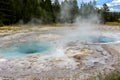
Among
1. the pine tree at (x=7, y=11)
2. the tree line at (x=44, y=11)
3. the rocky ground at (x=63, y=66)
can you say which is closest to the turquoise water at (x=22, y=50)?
the rocky ground at (x=63, y=66)

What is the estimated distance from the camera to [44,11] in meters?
51.1

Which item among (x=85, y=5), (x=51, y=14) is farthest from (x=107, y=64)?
(x=85, y=5)

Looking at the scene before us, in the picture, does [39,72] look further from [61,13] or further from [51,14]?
[61,13]

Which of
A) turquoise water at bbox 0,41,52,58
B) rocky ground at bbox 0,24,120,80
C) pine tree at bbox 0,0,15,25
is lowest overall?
turquoise water at bbox 0,41,52,58

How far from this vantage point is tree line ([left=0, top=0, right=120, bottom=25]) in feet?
145

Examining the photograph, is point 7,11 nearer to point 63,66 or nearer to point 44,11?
point 44,11

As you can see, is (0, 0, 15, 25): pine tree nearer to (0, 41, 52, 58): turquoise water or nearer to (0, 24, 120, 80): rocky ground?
(0, 41, 52, 58): turquoise water

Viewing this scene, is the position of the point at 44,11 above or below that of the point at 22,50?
above

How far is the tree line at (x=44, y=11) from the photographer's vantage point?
145ft

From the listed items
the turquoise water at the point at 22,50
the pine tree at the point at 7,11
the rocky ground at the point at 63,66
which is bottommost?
the turquoise water at the point at 22,50

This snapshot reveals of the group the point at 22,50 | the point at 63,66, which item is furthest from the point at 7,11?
the point at 63,66

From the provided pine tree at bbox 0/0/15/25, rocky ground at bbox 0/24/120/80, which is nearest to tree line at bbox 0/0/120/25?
pine tree at bbox 0/0/15/25

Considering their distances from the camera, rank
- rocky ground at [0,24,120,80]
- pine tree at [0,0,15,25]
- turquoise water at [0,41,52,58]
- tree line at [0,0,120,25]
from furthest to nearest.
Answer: tree line at [0,0,120,25] → pine tree at [0,0,15,25] → turquoise water at [0,41,52,58] → rocky ground at [0,24,120,80]

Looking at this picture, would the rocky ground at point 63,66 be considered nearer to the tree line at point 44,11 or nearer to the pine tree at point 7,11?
the tree line at point 44,11
